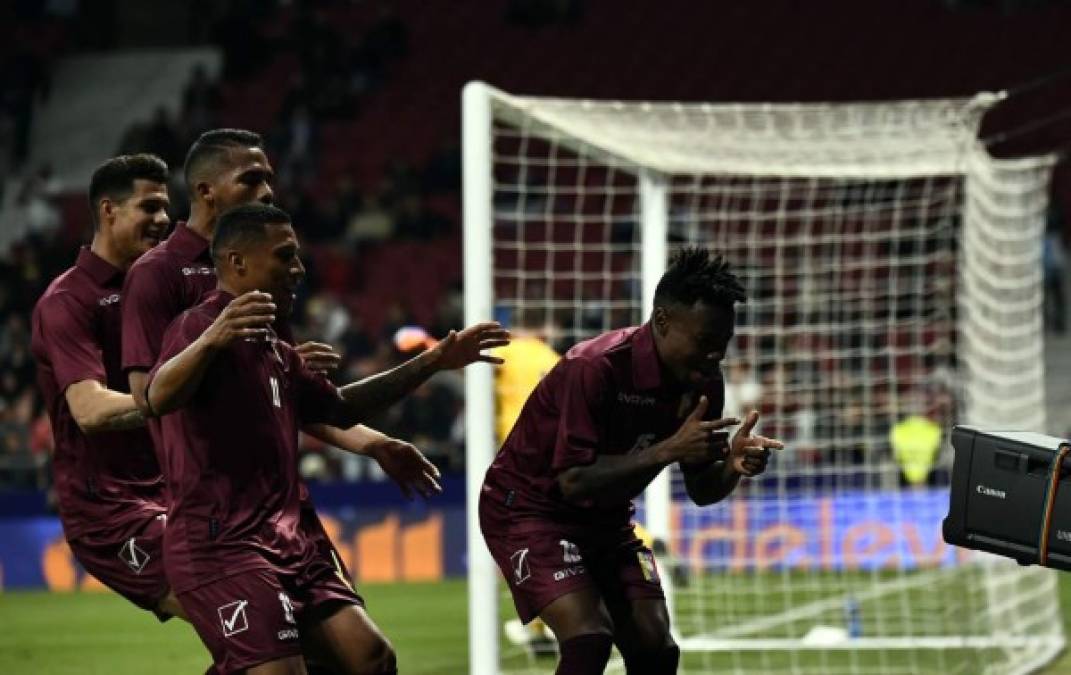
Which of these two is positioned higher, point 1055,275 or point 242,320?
point 242,320

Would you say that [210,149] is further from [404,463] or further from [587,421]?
[587,421]

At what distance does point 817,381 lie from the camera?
16641 millimetres

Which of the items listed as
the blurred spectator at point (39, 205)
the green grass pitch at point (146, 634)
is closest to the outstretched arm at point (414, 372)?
the green grass pitch at point (146, 634)

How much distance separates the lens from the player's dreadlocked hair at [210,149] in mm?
5836

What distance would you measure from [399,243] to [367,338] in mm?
3175

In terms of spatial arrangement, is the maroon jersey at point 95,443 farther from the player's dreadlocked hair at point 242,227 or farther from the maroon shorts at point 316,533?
the player's dreadlocked hair at point 242,227

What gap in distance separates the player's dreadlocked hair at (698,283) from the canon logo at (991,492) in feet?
3.02

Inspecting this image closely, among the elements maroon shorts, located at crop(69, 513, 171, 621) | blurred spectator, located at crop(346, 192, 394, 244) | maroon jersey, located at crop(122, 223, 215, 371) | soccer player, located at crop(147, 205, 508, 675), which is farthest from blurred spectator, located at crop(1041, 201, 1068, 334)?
soccer player, located at crop(147, 205, 508, 675)

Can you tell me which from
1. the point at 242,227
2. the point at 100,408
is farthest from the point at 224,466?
the point at 100,408

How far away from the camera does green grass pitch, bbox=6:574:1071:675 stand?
1039 cm

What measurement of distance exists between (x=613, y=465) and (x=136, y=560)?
1602 mm

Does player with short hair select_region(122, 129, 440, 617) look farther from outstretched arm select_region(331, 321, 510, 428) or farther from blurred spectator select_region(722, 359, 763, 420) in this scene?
blurred spectator select_region(722, 359, 763, 420)

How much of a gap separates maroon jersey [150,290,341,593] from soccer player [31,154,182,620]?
93cm

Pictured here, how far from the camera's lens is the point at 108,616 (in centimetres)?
1337
